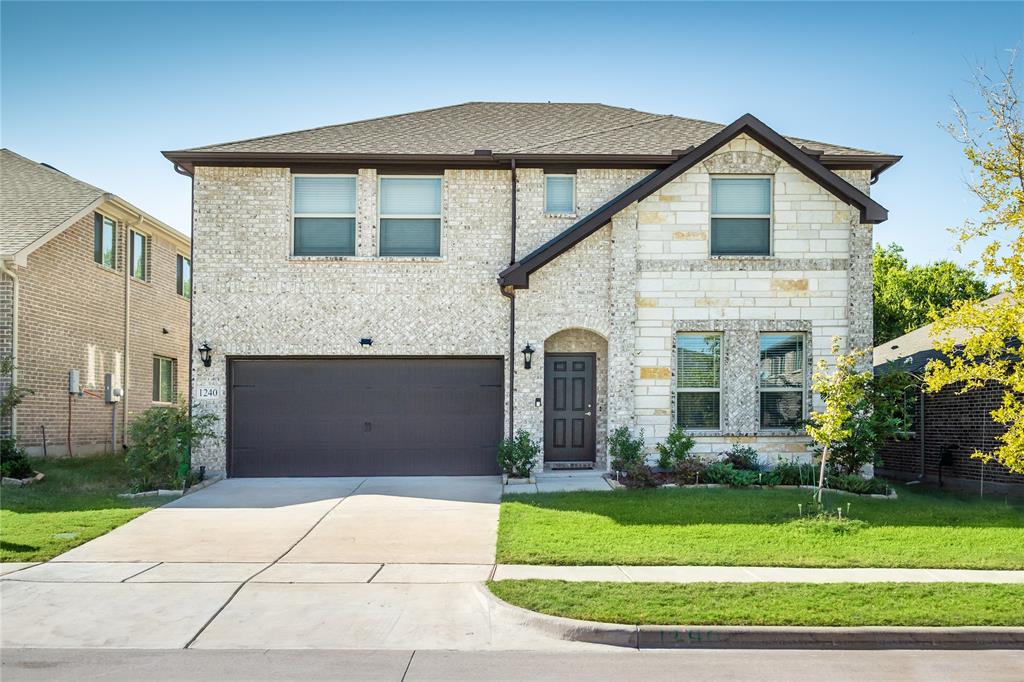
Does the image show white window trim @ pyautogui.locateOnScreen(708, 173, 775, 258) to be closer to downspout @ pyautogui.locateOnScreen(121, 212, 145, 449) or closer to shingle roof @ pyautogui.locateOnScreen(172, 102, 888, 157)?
shingle roof @ pyautogui.locateOnScreen(172, 102, 888, 157)

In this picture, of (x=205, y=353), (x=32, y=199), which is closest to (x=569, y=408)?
(x=205, y=353)

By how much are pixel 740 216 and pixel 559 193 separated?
11.0ft

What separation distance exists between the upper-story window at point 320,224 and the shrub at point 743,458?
785 cm

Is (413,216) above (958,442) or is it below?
above

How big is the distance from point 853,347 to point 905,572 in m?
7.37

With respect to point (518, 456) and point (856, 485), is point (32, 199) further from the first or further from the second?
point (856, 485)

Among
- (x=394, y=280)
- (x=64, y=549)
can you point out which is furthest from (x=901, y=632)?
(x=394, y=280)

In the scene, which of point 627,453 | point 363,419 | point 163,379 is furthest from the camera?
point 163,379

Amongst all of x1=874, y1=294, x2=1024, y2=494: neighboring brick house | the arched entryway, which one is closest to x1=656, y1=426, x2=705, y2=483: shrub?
the arched entryway

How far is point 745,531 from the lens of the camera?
36.4 ft

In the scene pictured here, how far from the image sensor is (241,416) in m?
16.4

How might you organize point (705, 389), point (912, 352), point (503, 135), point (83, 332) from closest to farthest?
1. point (705, 389)
2. point (503, 135)
3. point (83, 332)
4. point (912, 352)

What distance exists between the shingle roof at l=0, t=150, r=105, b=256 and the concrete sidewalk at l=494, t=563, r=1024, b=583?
41.6ft

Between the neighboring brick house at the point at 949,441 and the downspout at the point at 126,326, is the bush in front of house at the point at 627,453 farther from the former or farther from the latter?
the downspout at the point at 126,326
